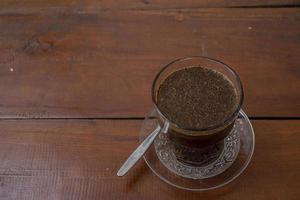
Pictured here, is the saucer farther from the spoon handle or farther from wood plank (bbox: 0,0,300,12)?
wood plank (bbox: 0,0,300,12)

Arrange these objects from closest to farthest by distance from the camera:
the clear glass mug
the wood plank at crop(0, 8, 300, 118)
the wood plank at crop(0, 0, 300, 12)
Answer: the clear glass mug < the wood plank at crop(0, 8, 300, 118) < the wood plank at crop(0, 0, 300, 12)

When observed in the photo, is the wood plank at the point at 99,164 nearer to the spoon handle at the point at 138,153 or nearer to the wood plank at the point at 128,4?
the spoon handle at the point at 138,153

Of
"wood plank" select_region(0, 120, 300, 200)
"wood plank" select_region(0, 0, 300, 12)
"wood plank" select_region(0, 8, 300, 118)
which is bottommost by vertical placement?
"wood plank" select_region(0, 120, 300, 200)

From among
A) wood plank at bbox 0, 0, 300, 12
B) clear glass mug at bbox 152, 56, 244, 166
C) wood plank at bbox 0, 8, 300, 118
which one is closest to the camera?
clear glass mug at bbox 152, 56, 244, 166

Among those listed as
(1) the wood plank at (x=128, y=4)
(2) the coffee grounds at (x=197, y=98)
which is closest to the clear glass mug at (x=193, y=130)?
(2) the coffee grounds at (x=197, y=98)

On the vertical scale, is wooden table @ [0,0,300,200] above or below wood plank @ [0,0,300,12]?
below

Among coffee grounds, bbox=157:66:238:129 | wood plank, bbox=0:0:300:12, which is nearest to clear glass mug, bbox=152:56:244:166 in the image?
coffee grounds, bbox=157:66:238:129

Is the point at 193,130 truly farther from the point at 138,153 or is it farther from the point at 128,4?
the point at 128,4

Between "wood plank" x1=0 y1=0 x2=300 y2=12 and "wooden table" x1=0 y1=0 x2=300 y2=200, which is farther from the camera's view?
"wood plank" x1=0 y1=0 x2=300 y2=12
